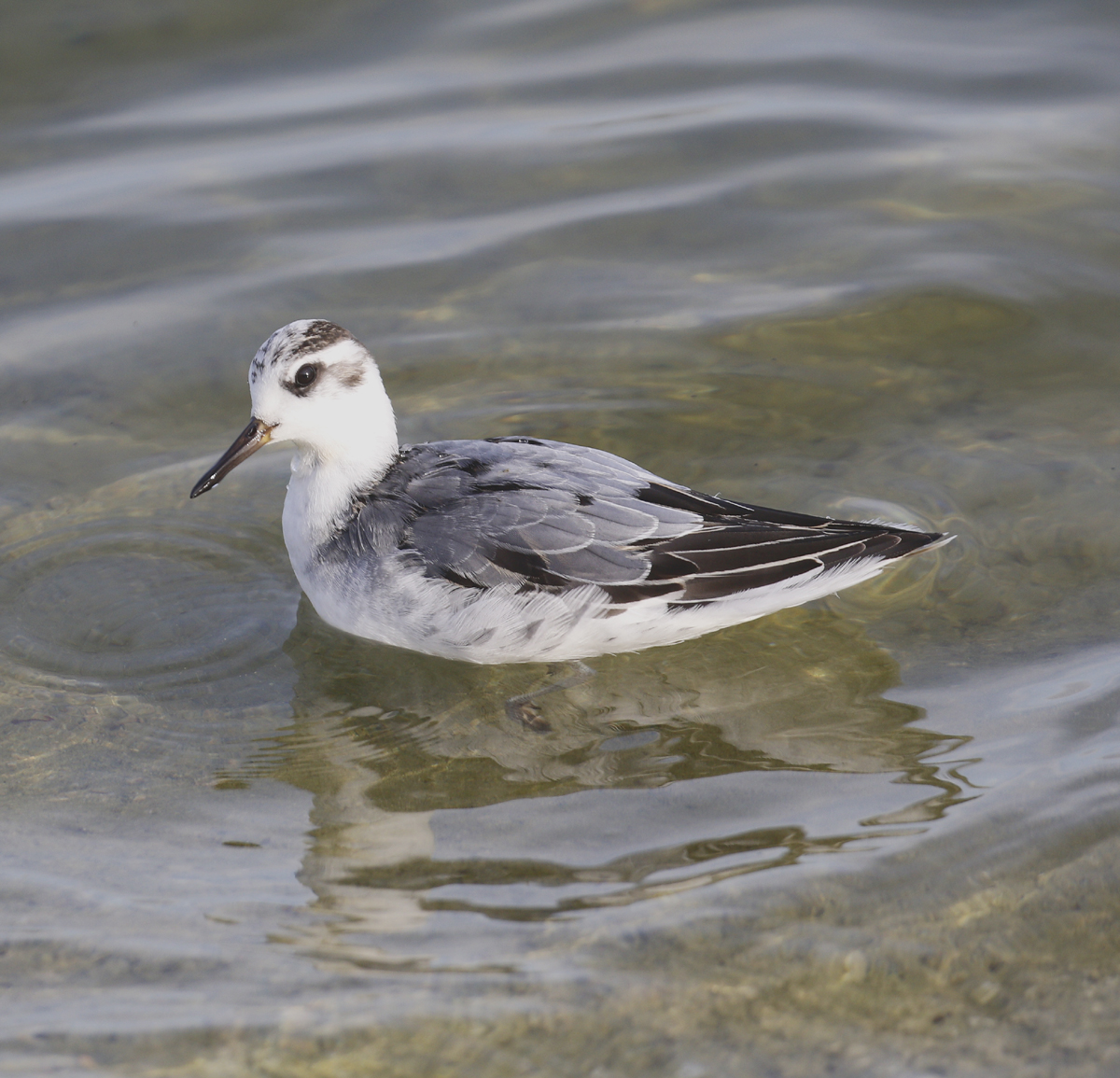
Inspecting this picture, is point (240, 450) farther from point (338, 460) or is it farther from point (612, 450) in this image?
point (612, 450)

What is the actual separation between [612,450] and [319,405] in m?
1.80

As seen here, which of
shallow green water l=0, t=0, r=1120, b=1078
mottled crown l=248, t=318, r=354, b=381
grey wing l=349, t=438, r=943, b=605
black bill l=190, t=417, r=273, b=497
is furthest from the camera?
black bill l=190, t=417, r=273, b=497

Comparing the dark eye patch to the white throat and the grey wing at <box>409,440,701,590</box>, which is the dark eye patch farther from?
the grey wing at <box>409,440,701,590</box>

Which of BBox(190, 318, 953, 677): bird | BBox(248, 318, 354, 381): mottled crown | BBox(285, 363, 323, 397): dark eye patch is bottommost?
BBox(190, 318, 953, 677): bird

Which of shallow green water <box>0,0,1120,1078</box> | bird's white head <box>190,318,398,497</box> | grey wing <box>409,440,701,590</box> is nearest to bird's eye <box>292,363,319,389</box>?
A: bird's white head <box>190,318,398,497</box>

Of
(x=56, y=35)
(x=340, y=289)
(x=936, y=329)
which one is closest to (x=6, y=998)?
(x=340, y=289)

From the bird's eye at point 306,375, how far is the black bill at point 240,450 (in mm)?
246

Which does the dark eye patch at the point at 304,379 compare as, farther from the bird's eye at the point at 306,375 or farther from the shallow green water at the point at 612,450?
the shallow green water at the point at 612,450

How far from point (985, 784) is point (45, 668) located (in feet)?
12.4

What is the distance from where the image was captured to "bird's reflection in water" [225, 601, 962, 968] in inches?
170

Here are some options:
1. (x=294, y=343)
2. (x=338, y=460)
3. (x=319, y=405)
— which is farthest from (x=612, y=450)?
(x=294, y=343)

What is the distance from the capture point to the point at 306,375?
18.9 feet

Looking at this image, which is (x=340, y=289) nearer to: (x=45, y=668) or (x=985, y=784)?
(x=45, y=668)

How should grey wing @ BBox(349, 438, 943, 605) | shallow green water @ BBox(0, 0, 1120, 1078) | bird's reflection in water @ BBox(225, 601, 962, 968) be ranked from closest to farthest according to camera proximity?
shallow green water @ BBox(0, 0, 1120, 1078)
bird's reflection in water @ BBox(225, 601, 962, 968)
grey wing @ BBox(349, 438, 943, 605)
